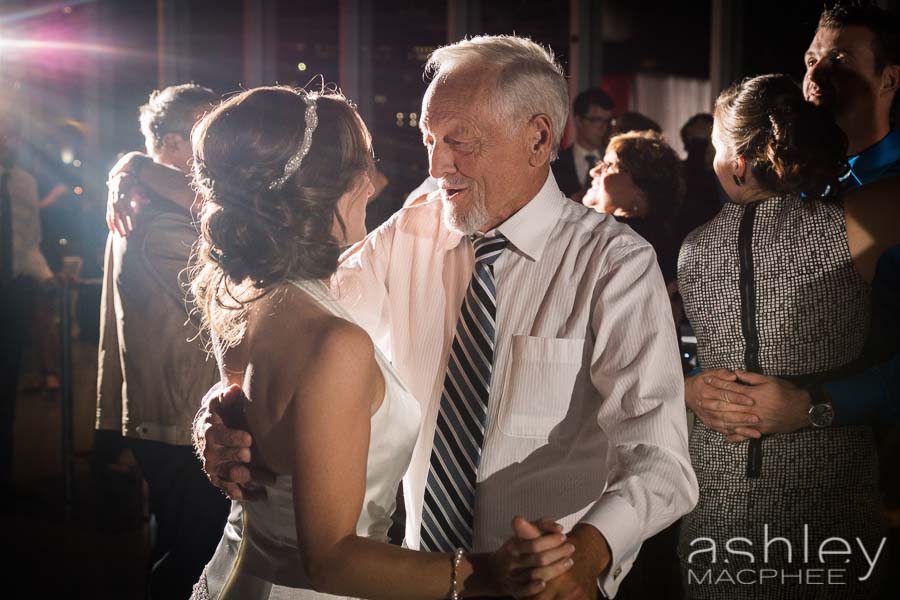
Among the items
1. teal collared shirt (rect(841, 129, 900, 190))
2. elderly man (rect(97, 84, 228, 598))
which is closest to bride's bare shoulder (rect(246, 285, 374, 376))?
teal collared shirt (rect(841, 129, 900, 190))

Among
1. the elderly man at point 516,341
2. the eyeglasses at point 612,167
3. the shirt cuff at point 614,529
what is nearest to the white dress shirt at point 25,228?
the eyeglasses at point 612,167

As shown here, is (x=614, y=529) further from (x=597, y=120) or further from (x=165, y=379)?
(x=597, y=120)

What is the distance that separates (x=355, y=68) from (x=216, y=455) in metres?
7.10

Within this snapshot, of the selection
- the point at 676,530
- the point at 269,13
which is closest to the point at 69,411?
the point at 676,530

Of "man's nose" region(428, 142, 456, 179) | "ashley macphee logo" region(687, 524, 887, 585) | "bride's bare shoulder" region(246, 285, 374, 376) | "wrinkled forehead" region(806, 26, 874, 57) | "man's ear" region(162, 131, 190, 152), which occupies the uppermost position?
"wrinkled forehead" region(806, 26, 874, 57)

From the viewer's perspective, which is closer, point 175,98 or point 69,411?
point 175,98

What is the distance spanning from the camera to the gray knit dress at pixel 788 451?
1926 millimetres

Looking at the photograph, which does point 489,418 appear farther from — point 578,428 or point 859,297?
point 859,297

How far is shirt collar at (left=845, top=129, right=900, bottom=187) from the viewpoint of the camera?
2.43m

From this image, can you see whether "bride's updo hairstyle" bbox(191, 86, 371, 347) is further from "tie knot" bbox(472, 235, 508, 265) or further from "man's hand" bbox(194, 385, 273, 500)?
"tie knot" bbox(472, 235, 508, 265)

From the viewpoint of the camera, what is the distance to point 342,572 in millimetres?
1418

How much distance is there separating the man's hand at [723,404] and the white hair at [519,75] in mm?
580

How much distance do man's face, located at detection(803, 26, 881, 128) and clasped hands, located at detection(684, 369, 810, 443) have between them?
0.94m

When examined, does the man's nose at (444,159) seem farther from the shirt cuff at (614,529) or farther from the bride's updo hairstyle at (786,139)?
the shirt cuff at (614,529)
